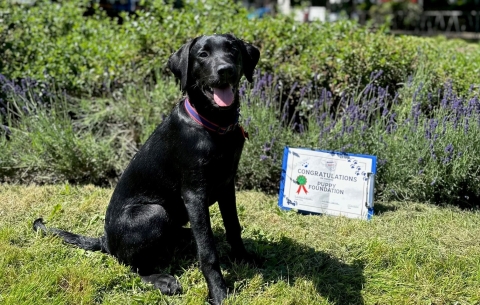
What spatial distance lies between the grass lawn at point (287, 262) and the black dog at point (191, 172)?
0.20 metres

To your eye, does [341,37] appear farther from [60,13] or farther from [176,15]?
[60,13]

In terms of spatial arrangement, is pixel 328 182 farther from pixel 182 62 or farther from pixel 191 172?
pixel 182 62

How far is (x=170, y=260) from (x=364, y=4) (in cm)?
2421

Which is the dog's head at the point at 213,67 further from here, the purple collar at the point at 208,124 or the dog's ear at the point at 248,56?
the purple collar at the point at 208,124

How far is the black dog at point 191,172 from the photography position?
10.1 feet

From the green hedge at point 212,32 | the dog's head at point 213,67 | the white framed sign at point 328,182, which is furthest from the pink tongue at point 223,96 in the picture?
the green hedge at point 212,32

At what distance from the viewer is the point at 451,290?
326 centimetres

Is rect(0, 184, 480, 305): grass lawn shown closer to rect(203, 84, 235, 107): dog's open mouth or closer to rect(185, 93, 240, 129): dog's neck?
rect(185, 93, 240, 129): dog's neck

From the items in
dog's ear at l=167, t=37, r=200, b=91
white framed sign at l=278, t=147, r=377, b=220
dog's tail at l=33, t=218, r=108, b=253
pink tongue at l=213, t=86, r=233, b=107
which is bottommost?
dog's tail at l=33, t=218, r=108, b=253

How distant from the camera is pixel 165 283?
3229 millimetres

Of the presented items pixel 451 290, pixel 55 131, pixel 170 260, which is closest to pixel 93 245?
pixel 170 260

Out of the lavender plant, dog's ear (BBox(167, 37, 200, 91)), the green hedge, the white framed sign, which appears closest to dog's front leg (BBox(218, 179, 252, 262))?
dog's ear (BBox(167, 37, 200, 91))

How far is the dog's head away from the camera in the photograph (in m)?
2.99

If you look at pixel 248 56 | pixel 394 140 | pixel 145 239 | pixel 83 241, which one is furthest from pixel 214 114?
pixel 394 140
